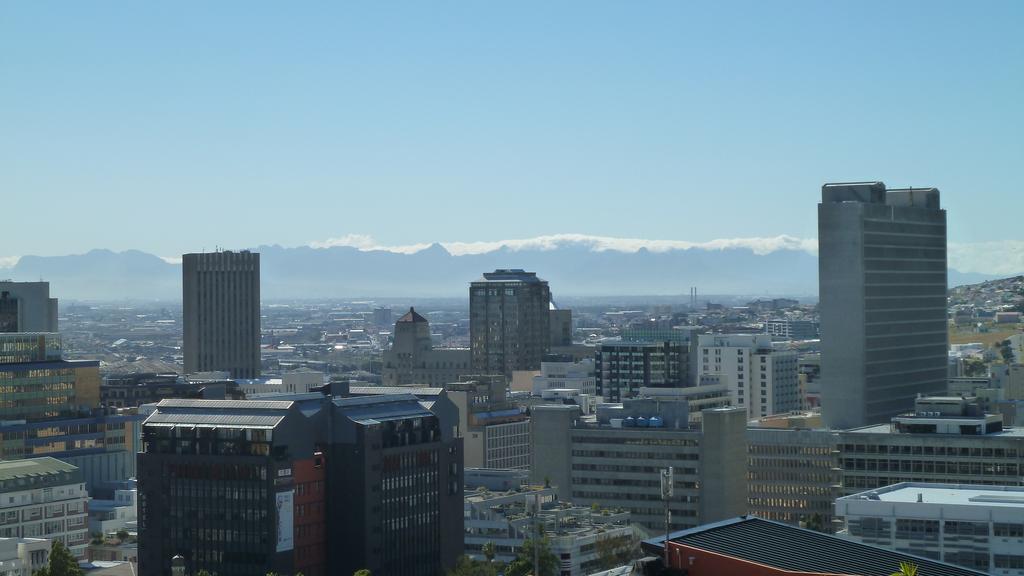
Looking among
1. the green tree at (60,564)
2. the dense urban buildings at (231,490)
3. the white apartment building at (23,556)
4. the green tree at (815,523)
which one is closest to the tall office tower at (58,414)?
the white apartment building at (23,556)

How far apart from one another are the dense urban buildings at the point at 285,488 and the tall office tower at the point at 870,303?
227 feet

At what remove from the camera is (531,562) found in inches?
4503

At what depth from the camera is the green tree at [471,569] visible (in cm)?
11122

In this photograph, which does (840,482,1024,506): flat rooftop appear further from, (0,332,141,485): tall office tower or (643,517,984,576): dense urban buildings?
(0,332,141,485): tall office tower

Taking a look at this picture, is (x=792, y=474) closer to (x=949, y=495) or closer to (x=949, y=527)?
(x=949, y=495)

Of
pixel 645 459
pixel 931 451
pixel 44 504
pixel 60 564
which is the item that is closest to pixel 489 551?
pixel 60 564

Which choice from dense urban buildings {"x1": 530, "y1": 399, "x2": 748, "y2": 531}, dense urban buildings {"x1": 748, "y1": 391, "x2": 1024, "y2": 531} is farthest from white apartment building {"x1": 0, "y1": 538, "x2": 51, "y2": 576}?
dense urban buildings {"x1": 748, "y1": 391, "x2": 1024, "y2": 531}

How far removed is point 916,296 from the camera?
621 ft

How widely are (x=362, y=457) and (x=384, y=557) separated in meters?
6.69

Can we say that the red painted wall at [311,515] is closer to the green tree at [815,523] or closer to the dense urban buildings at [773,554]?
the dense urban buildings at [773,554]

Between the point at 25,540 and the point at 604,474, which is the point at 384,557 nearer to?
the point at 25,540

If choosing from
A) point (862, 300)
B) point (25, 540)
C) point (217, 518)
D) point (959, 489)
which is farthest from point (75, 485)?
point (862, 300)

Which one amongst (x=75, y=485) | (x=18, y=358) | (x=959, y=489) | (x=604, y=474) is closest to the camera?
(x=959, y=489)

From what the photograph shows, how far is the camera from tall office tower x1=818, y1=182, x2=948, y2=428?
17512 cm
